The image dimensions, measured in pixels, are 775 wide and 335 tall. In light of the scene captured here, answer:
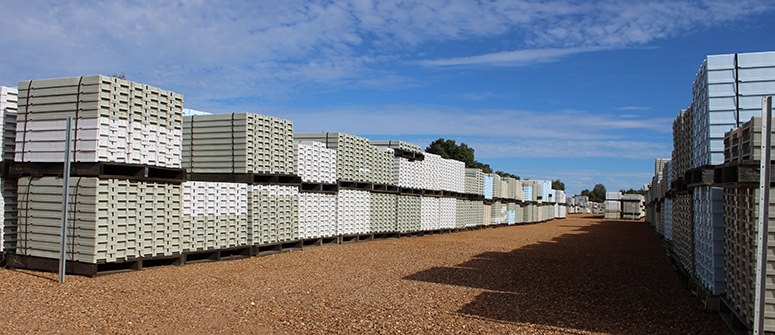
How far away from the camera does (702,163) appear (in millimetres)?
7902

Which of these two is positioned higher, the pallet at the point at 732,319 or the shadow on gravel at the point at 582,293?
the pallet at the point at 732,319

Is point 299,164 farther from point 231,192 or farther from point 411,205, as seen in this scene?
point 411,205

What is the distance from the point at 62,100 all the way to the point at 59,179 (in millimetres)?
1287

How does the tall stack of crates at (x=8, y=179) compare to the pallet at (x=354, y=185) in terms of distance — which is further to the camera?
the pallet at (x=354, y=185)

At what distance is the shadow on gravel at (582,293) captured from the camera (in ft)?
21.3

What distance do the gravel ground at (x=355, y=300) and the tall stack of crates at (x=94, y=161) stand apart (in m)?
0.54

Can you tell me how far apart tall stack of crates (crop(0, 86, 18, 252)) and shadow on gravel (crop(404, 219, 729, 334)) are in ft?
22.5

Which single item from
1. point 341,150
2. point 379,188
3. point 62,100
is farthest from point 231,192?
point 379,188

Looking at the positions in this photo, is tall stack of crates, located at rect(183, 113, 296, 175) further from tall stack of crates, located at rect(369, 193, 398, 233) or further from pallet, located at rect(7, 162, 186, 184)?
tall stack of crates, located at rect(369, 193, 398, 233)

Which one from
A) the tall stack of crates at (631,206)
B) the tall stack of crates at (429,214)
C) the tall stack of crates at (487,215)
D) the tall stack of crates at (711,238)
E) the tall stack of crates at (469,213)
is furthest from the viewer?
the tall stack of crates at (631,206)

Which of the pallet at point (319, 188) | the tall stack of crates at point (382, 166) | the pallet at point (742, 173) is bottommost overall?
the pallet at point (319, 188)

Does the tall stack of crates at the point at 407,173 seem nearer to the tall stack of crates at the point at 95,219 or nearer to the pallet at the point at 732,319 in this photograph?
the tall stack of crates at the point at 95,219

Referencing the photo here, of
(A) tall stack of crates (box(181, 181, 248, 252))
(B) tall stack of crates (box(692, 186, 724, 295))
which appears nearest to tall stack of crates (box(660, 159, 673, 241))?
(B) tall stack of crates (box(692, 186, 724, 295))

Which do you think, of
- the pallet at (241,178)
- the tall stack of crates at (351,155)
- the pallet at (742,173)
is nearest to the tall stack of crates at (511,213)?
the tall stack of crates at (351,155)
